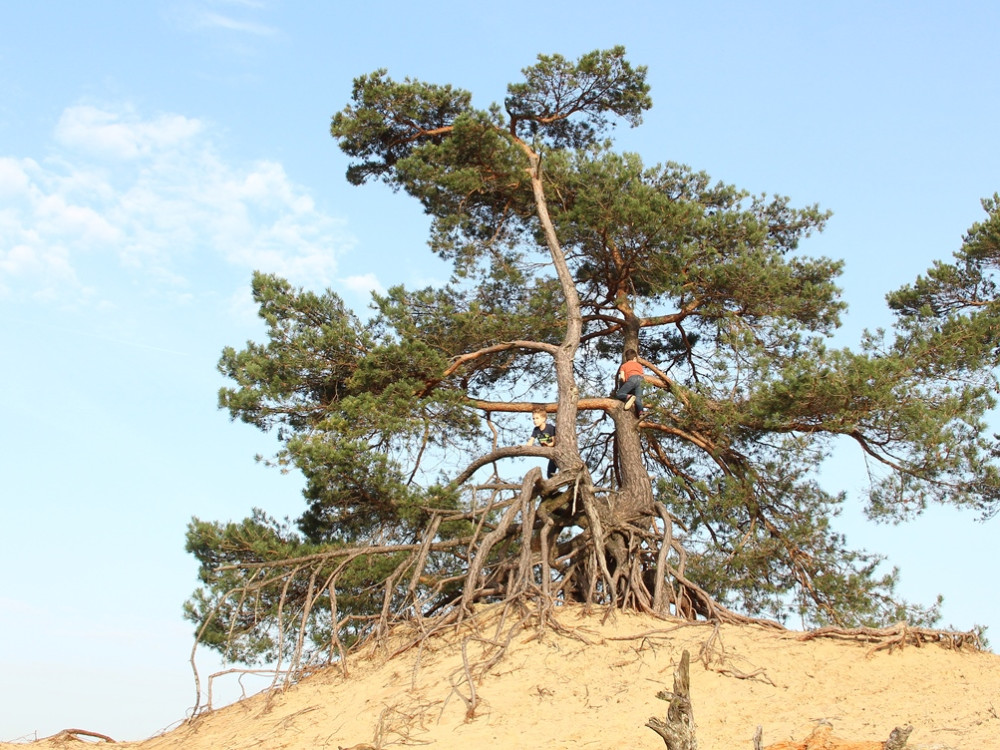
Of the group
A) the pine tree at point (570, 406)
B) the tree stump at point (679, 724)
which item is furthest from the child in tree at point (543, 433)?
the tree stump at point (679, 724)

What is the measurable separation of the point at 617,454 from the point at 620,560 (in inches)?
109

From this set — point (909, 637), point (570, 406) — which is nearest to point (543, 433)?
point (570, 406)

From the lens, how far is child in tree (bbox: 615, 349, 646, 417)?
44.3ft

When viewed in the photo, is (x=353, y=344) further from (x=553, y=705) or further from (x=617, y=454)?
(x=553, y=705)

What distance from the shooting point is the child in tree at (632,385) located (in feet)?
44.3

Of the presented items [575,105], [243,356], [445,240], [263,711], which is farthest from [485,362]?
[263,711]

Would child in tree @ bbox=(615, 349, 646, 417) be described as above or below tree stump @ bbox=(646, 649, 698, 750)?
above

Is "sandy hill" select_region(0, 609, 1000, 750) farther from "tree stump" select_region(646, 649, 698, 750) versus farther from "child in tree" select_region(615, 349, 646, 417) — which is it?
"child in tree" select_region(615, 349, 646, 417)

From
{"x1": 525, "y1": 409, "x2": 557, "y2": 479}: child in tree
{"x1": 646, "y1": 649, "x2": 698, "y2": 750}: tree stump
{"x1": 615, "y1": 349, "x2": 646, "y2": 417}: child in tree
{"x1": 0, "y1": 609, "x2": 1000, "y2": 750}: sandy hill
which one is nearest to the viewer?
{"x1": 646, "y1": 649, "x2": 698, "y2": 750}: tree stump

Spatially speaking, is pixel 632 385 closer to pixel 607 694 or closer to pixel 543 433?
pixel 543 433

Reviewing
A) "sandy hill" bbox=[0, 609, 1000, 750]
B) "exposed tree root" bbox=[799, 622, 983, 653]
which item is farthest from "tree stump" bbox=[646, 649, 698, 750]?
"exposed tree root" bbox=[799, 622, 983, 653]

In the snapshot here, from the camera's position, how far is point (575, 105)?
53.9 feet

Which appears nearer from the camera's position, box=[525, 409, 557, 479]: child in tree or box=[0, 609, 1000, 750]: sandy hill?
box=[0, 609, 1000, 750]: sandy hill

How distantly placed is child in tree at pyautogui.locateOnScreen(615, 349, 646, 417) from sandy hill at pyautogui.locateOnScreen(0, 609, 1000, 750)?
10.5ft
